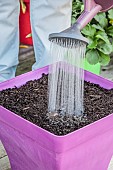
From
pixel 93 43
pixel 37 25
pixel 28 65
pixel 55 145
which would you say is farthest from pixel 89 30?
pixel 55 145

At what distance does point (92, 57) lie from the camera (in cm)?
229

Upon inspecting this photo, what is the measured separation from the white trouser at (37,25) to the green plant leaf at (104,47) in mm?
335

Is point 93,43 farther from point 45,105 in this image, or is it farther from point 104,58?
point 45,105

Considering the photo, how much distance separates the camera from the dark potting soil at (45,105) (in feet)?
4.66

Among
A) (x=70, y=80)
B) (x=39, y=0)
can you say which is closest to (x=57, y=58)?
(x=70, y=80)

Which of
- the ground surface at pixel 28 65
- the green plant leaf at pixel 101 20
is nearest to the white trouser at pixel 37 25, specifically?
the green plant leaf at pixel 101 20

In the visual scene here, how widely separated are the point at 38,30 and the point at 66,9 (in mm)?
140

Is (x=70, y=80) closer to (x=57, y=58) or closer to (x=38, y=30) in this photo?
(x=57, y=58)

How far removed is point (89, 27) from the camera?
230 cm

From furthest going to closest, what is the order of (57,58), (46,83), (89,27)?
(89,27) < (46,83) < (57,58)

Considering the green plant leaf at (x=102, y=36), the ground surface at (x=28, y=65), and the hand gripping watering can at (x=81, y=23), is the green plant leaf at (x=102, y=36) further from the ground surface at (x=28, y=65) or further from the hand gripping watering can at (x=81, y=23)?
the hand gripping watering can at (x=81, y=23)

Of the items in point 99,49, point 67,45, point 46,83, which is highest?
point 67,45

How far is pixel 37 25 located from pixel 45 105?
1.75ft

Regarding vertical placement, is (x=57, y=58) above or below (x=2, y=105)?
above
